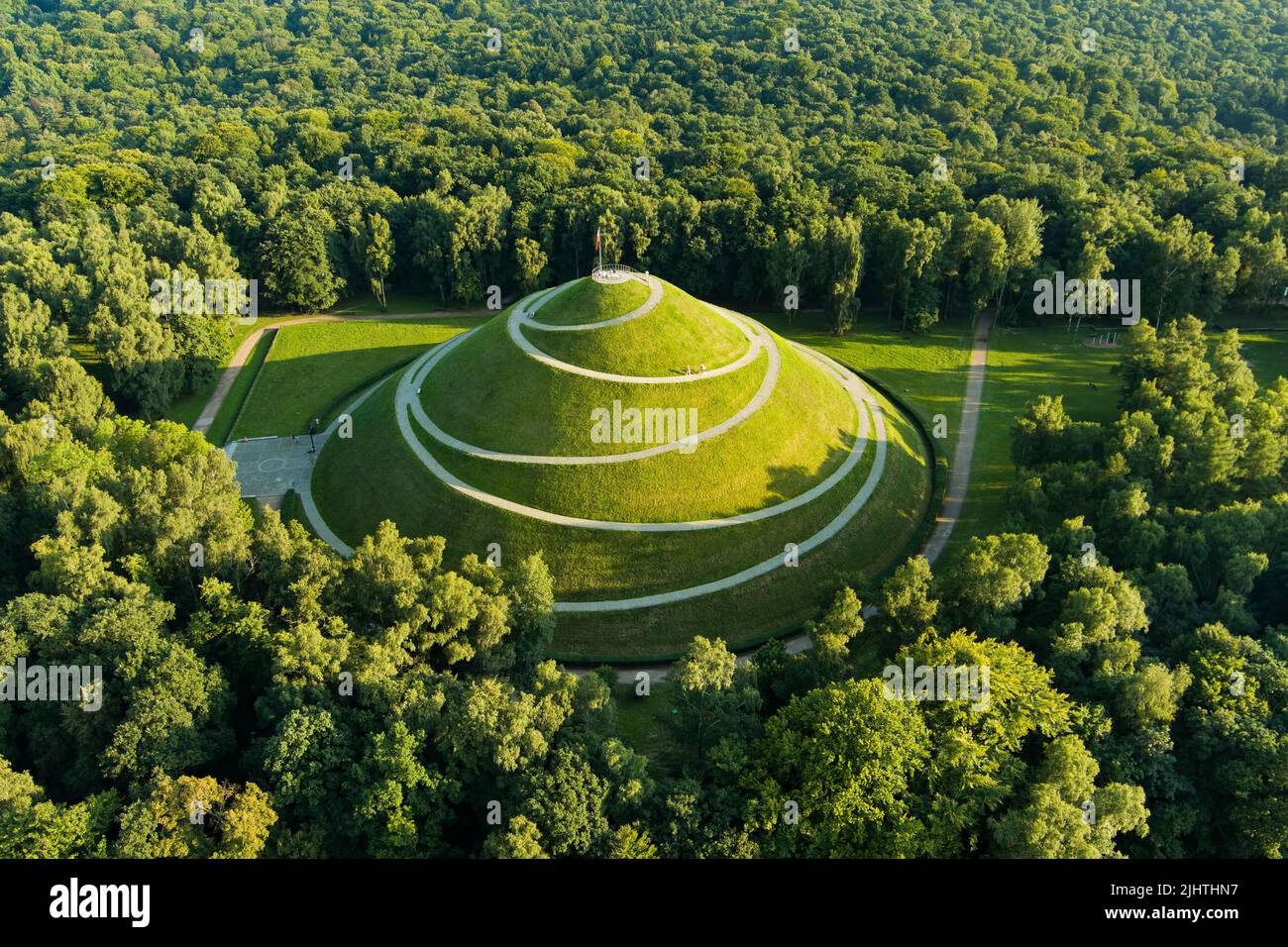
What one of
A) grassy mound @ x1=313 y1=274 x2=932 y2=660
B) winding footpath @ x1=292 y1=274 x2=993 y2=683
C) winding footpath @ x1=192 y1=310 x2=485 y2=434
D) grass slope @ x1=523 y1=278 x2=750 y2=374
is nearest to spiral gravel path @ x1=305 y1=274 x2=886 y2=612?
winding footpath @ x1=292 y1=274 x2=993 y2=683

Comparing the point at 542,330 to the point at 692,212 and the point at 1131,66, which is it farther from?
the point at 1131,66

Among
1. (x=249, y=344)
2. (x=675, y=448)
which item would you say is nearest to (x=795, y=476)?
(x=675, y=448)

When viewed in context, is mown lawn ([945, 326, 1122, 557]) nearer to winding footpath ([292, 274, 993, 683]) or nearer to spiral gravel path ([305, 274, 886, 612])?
winding footpath ([292, 274, 993, 683])

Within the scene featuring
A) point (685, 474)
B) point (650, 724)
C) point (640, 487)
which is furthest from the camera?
point (685, 474)

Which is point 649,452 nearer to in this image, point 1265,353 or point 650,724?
point 650,724
